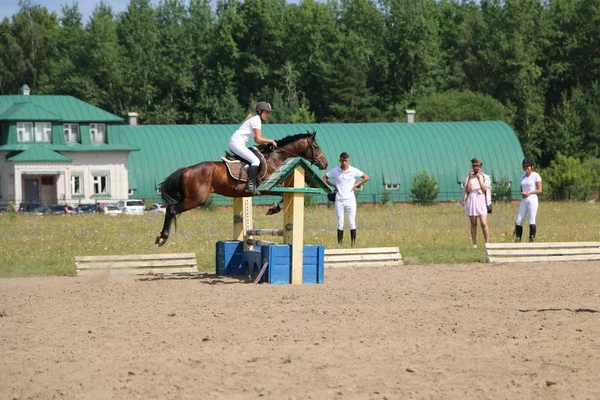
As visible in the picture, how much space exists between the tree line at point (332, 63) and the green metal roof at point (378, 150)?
49.4ft

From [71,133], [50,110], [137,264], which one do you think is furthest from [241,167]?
[50,110]

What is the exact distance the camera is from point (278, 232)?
54.2 ft

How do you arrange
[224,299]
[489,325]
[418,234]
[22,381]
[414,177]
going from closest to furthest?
[22,381] < [489,325] < [224,299] < [418,234] < [414,177]

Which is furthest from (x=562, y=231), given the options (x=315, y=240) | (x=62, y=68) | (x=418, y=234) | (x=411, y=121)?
(x=62, y=68)

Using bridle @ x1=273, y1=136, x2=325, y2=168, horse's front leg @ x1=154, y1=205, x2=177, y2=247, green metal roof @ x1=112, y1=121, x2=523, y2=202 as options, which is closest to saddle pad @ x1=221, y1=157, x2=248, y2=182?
bridle @ x1=273, y1=136, x2=325, y2=168

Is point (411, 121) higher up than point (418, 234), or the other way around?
point (411, 121)

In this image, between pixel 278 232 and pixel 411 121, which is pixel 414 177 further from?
pixel 278 232

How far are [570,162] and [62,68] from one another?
42.5 meters

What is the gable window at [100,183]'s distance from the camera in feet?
202

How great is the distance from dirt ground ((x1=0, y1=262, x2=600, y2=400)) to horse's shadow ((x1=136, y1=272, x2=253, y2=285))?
1.02 feet

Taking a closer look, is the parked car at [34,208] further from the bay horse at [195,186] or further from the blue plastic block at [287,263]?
the blue plastic block at [287,263]

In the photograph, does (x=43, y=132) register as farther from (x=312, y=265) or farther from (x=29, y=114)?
(x=312, y=265)

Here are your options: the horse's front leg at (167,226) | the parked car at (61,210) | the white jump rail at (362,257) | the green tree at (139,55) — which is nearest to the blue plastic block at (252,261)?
the horse's front leg at (167,226)

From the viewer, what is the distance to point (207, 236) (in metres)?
27.1
